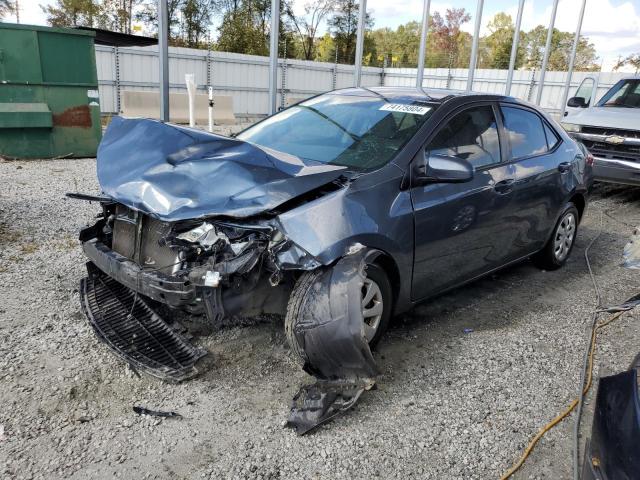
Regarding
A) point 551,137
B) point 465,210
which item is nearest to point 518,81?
point 551,137

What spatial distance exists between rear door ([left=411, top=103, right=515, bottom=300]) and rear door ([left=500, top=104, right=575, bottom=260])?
6.9 inches

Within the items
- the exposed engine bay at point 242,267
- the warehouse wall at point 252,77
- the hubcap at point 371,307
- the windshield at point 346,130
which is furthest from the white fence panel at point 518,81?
the exposed engine bay at point 242,267

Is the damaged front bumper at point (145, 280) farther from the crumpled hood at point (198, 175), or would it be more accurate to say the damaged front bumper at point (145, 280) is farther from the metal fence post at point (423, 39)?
the metal fence post at point (423, 39)

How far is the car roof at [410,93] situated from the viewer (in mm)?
4066

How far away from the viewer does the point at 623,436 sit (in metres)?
1.77

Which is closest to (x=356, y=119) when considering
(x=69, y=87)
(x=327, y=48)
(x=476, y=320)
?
(x=476, y=320)

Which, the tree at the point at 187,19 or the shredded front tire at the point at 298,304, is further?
the tree at the point at 187,19

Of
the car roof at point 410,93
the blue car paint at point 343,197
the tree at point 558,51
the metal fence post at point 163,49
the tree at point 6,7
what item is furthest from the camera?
the tree at point 558,51

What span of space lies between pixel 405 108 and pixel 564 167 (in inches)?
78.6

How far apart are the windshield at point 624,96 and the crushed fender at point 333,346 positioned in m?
8.08

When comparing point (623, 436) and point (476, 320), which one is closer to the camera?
point (623, 436)

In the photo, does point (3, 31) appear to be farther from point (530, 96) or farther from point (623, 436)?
point (530, 96)

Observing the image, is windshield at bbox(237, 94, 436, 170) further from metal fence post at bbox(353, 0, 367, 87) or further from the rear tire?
metal fence post at bbox(353, 0, 367, 87)

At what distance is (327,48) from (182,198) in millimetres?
36313
